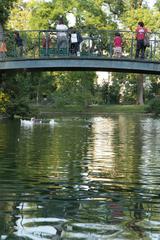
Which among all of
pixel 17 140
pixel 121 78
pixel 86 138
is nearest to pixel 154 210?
pixel 17 140

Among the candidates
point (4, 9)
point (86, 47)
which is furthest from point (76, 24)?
point (86, 47)

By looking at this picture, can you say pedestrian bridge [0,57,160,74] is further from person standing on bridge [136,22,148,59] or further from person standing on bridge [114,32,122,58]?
person standing on bridge [114,32,122,58]

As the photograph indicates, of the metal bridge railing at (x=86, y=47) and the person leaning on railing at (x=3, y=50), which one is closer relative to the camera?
the metal bridge railing at (x=86, y=47)

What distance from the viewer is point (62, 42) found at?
86.5 feet

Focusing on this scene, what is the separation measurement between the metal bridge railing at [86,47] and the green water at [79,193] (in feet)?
14.7

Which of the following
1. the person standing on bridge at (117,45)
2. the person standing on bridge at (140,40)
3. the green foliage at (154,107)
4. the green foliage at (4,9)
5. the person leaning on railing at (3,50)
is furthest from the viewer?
the green foliage at (154,107)

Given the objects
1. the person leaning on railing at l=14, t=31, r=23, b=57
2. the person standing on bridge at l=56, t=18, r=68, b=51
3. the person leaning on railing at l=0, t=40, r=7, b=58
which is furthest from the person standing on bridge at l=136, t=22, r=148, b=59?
the person leaning on railing at l=0, t=40, r=7, b=58

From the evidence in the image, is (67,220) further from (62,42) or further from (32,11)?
(32,11)

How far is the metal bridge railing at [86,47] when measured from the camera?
86.1 ft

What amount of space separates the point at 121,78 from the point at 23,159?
2906 inches

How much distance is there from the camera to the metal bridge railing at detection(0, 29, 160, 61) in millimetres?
26250

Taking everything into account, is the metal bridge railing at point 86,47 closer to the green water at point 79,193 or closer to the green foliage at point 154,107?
the green water at point 79,193

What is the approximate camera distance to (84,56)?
1009 inches

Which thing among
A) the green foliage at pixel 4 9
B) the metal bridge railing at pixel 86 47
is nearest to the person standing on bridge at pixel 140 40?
the metal bridge railing at pixel 86 47
